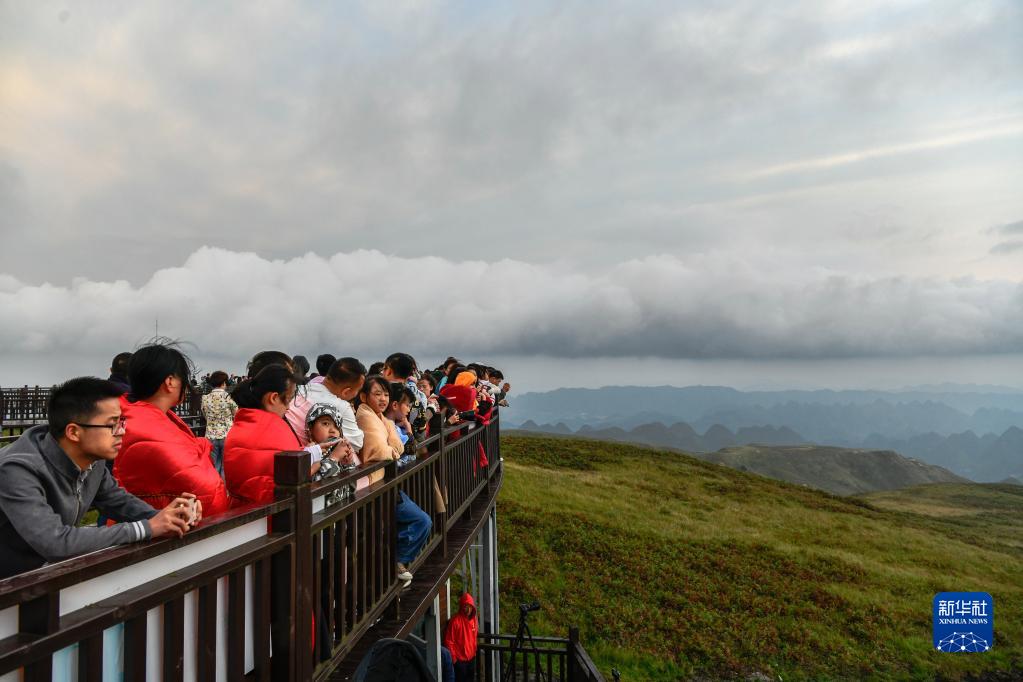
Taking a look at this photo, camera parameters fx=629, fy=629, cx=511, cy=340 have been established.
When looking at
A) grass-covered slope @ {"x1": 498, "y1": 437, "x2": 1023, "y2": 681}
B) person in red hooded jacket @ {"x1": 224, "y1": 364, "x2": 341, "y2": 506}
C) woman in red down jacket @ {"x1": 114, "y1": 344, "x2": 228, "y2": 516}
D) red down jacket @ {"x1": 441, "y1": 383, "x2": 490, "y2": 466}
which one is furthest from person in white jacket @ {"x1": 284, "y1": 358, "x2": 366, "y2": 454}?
grass-covered slope @ {"x1": 498, "y1": 437, "x2": 1023, "y2": 681}

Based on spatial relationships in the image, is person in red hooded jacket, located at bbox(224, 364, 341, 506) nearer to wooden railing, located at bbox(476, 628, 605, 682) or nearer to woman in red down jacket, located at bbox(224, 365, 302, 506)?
woman in red down jacket, located at bbox(224, 365, 302, 506)

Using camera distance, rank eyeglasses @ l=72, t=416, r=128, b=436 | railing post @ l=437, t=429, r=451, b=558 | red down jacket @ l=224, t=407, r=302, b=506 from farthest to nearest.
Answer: railing post @ l=437, t=429, r=451, b=558 < red down jacket @ l=224, t=407, r=302, b=506 < eyeglasses @ l=72, t=416, r=128, b=436

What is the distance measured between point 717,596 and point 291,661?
22090 mm

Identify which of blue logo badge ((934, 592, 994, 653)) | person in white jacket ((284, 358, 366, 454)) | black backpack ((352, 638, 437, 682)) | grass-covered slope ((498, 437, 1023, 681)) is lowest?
blue logo badge ((934, 592, 994, 653))

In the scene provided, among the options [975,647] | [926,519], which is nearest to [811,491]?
[926,519]

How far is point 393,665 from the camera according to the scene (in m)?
3.46

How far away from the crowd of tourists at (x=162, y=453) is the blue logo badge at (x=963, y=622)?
24.4 metres

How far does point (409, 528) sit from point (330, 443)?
Answer: 1.77 m

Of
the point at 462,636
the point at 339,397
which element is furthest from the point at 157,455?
the point at 462,636

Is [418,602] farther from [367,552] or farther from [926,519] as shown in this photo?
[926,519]

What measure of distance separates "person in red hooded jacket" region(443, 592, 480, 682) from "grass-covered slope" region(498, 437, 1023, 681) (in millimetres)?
8345

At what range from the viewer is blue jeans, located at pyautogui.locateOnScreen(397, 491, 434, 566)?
5.70 meters

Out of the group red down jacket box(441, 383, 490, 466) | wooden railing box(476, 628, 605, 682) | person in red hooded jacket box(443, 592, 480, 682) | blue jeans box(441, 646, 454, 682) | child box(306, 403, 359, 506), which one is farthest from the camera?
wooden railing box(476, 628, 605, 682)

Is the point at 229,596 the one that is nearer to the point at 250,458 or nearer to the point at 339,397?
the point at 250,458
